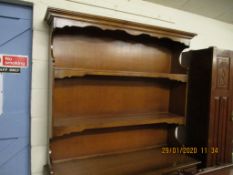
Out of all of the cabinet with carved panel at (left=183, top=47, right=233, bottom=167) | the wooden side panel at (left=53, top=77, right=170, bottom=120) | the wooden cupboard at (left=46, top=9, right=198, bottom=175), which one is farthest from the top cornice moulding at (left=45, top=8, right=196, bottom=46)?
the wooden side panel at (left=53, top=77, right=170, bottom=120)

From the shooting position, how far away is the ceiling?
2.16 m

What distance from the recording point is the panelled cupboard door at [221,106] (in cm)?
192

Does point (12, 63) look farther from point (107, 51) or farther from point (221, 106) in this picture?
point (221, 106)

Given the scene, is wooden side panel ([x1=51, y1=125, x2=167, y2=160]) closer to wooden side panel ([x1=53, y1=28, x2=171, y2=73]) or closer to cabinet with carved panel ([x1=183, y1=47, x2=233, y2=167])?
cabinet with carved panel ([x1=183, y1=47, x2=233, y2=167])

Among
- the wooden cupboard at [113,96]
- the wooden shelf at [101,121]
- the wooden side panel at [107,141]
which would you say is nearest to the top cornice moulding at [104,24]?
the wooden cupboard at [113,96]

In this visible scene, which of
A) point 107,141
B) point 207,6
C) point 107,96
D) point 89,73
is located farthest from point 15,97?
point 207,6

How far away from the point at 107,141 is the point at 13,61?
1028 millimetres

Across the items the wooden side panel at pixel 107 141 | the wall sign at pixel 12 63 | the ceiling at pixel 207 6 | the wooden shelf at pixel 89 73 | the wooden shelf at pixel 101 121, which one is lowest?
the wooden side panel at pixel 107 141

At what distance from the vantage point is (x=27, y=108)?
1.66 m

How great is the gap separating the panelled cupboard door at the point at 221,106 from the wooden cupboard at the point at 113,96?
0.28 metres

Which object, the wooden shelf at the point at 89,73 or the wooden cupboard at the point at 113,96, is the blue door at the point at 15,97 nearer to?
the wooden cupboard at the point at 113,96

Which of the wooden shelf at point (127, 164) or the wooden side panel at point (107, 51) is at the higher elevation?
the wooden side panel at point (107, 51)

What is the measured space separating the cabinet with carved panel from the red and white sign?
157cm

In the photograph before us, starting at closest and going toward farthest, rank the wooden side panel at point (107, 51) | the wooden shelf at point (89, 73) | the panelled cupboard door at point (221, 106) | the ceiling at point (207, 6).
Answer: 1. the wooden shelf at point (89, 73)
2. the wooden side panel at point (107, 51)
3. the panelled cupboard door at point (221, 106)
4. the ceiling at point (207, 6)
